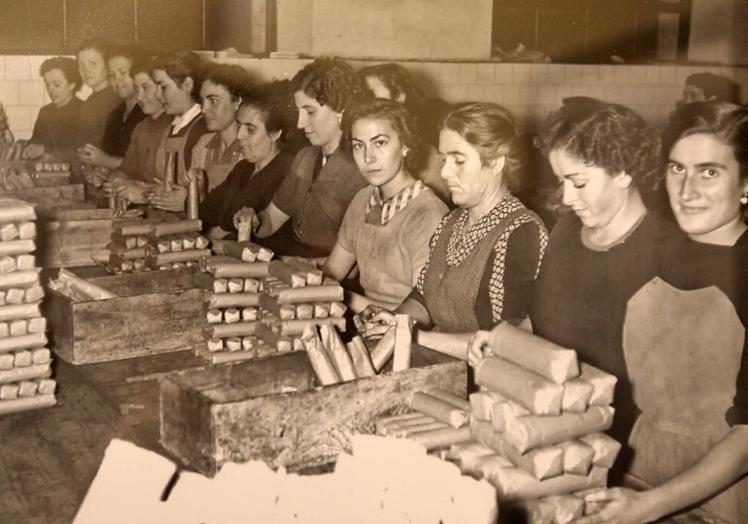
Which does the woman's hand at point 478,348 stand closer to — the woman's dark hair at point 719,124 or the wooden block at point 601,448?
the wooden block at point 601,448

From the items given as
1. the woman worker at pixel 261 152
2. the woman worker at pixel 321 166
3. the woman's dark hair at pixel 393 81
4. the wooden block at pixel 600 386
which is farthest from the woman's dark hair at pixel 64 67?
the wooden block at pixel 600 386

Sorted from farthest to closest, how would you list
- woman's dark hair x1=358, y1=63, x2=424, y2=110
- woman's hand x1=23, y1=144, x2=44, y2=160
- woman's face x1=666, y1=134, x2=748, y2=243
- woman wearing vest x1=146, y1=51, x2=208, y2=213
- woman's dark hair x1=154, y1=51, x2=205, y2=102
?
A: woman's hand x1=23, y1=144, x2=44, y2=160
woman's dark hair x1=154, y1=51, x2=205, y2=102
woman wearing vest x1=146, y1=51, x2=208, y2=213
woman's dark hair x1=358, y1=63, x2=424, y2=110
woman's face x1=666, y1=134, x2=748, y2=243

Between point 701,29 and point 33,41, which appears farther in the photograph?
point 701,29

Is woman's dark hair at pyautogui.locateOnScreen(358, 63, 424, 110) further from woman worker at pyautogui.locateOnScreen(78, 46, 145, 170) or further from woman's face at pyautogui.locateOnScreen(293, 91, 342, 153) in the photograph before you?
woman worker at pyautogui.locateOnScreen(78, 46, 145, 170)

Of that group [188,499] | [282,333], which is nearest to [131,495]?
[188,499]

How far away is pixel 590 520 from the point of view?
5.60 ft

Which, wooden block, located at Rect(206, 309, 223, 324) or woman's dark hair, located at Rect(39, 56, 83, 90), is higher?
woman's dark hair, located at Rect(39, 56, 83, 90)

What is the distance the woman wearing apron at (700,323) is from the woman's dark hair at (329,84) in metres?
1.84

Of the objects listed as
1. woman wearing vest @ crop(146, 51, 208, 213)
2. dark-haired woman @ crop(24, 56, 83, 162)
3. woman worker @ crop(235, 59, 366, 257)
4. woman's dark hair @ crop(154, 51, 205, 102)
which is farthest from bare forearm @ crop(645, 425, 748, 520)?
dark-haired woman @ crop(24, 56, 83, 162)

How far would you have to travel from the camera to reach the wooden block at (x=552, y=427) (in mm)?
1618

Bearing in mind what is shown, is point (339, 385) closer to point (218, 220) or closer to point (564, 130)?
point (564, 130)

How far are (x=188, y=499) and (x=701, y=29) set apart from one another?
6.49 m

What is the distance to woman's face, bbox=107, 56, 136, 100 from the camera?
6.20 m

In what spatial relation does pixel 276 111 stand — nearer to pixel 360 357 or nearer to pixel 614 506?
pixel 360 357
